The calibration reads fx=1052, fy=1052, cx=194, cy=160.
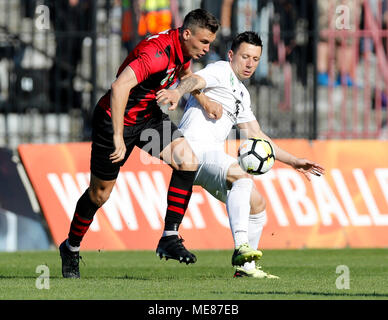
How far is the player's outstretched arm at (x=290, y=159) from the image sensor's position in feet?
28.7

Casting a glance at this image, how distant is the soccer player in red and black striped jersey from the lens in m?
8.30

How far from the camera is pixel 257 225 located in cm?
887

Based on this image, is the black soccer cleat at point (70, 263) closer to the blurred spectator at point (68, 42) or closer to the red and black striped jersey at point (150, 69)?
the red and black striped jersey at point (150, 69)

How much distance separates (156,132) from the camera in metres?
8.62

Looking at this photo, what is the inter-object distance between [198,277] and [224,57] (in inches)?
218

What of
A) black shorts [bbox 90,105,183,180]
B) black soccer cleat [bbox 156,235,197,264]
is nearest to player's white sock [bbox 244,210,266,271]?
black soccer cleat [bbox 156,235,197,264]

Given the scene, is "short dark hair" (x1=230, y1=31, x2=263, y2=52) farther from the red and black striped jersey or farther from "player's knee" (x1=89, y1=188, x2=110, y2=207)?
"player's knee" (x1=89, y1=188, x2=110, y2=207)

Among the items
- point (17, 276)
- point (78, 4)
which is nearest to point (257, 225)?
point (17, 276)

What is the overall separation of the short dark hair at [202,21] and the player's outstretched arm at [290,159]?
1.15 meters

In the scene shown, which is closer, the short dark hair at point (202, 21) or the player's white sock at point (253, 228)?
the short dark hair at point (202, 21)

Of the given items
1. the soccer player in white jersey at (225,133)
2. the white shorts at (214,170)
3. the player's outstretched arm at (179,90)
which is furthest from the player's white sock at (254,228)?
the player's outstretched arm at (179,90)

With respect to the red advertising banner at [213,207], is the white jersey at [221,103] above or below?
above

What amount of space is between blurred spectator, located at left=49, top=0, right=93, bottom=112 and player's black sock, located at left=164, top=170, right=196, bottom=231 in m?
5.81
